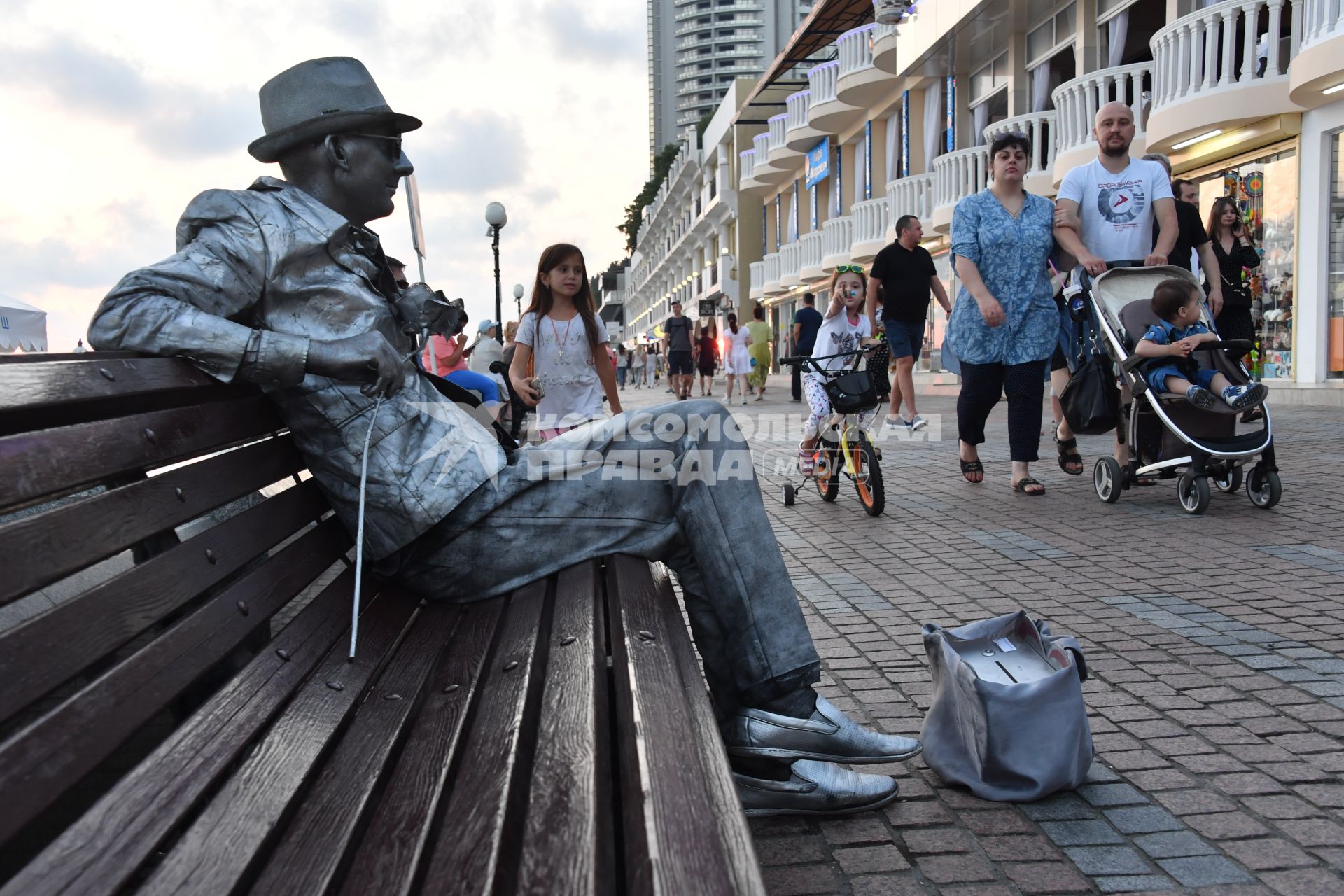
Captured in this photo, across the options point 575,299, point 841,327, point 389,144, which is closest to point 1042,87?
point 841,327

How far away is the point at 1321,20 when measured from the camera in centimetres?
1294

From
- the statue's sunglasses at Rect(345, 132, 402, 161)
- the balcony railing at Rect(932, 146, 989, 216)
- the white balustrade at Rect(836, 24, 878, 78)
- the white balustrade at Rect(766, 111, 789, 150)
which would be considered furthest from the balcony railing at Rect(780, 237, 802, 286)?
the statue's sunglasses at Rect(345, 132, 402, 161)

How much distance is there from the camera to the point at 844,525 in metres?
6.81

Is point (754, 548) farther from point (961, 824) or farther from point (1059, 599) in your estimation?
point (1059, 599)

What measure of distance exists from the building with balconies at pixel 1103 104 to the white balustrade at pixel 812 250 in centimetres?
26

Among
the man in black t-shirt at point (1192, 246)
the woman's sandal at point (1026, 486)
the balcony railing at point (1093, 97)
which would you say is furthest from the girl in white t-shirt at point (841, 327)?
the balcony railing at point (1093, 97)

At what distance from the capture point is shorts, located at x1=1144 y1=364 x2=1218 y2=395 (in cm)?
650

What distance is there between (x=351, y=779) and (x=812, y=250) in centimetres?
3414

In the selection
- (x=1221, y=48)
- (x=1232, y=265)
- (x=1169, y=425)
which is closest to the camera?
(x=1169, y=425)

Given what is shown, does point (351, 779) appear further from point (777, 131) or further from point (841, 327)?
point (777, 131)

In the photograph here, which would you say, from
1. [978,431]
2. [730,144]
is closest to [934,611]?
[978,431]

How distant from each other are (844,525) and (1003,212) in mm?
2319

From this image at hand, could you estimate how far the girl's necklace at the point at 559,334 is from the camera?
269 inches

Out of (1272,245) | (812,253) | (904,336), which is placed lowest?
(904,336)
